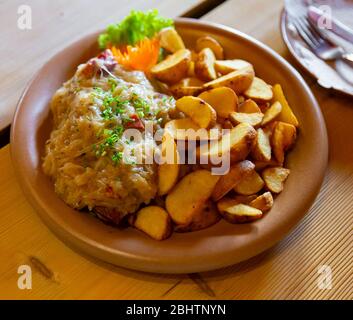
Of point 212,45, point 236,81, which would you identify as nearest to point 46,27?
point 212,45

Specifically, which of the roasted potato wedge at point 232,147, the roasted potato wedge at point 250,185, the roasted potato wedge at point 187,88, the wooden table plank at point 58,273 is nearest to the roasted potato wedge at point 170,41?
the roasted potato wedge at point 187,88

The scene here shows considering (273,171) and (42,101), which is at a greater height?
(42,101)

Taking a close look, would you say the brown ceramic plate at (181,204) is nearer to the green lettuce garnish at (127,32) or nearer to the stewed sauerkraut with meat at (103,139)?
the stewed sauerkraut with meat at (103,139)

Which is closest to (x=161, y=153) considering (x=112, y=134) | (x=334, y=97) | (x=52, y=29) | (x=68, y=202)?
(x=112, y=134)

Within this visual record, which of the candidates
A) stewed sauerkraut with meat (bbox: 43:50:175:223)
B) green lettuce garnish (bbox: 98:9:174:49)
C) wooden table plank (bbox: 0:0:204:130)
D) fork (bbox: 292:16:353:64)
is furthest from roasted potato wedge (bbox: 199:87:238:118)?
wooden table plank (bbox: 0:0:204:130)

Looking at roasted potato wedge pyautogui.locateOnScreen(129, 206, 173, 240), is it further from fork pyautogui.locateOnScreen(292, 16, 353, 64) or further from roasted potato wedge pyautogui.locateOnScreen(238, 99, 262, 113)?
fork pyautogui.locateOnScreen(292, 16, 353, 64)
